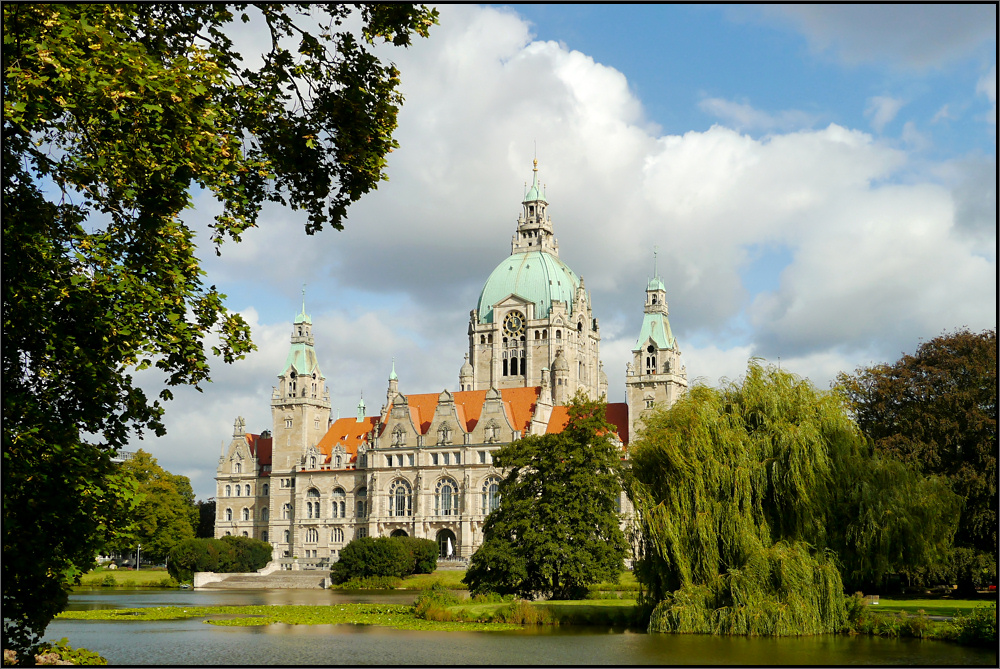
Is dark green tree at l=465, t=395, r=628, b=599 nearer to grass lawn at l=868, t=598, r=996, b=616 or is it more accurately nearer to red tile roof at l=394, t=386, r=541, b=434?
grass lawn at l=868, t=598, r=996, b=616

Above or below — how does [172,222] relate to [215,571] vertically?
above

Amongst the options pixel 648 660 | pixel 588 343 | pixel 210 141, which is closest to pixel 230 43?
pixel 210 141

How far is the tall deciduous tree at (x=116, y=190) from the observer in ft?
53.0

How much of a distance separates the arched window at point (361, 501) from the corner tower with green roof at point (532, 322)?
54.5ft

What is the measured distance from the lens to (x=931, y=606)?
40469 mm

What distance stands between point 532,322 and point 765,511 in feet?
261

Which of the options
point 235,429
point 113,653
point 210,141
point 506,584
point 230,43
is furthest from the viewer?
point 235,429

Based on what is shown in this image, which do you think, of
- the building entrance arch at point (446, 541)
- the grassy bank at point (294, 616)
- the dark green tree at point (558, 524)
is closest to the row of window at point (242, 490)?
the building entrance arch at point (446, 541)

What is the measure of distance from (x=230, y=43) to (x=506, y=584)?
3229 cm

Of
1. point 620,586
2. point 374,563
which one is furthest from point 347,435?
point 620,586

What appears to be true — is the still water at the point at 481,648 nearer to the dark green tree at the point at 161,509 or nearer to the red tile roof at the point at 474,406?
the dark green tree at the point at 161,509

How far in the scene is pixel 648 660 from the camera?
26.1 meters

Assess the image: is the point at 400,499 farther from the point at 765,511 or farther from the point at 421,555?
the point at 765,511

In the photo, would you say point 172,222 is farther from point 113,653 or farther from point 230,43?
point 113,653
